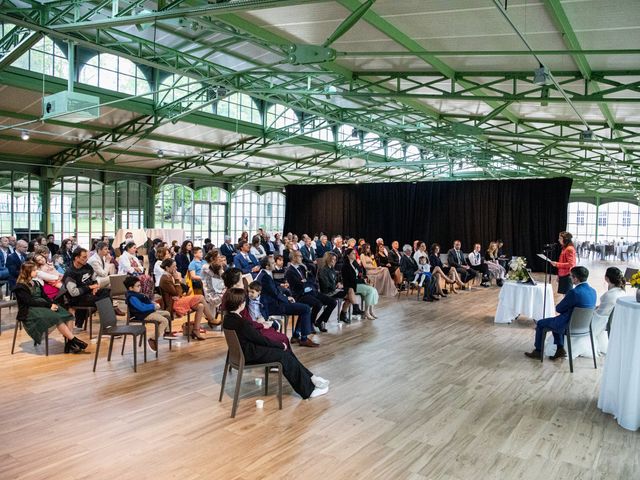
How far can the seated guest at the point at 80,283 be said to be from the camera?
6301 mm

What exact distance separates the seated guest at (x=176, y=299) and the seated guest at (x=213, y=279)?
0.28 metres

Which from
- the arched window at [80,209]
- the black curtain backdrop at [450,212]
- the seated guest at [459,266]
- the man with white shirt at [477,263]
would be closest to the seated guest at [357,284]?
the seated guest at [459,266]

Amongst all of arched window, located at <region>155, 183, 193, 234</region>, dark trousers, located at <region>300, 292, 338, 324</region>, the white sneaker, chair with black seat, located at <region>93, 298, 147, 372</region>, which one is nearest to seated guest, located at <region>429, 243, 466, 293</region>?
dark trousers, located at <region>300, 292, 338, 324</region>

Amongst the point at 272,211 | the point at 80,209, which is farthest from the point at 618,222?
the point at 80,209

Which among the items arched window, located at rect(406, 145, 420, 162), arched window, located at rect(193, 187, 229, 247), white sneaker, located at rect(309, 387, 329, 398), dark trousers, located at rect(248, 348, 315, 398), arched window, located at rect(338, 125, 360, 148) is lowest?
white sneaker, located at rect(309, 387, 329, 398)

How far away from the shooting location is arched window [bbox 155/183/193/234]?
1998 centimetres

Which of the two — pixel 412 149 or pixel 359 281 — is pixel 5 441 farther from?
pixel 412 149

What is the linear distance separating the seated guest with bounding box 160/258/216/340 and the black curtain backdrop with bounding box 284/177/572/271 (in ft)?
43.2

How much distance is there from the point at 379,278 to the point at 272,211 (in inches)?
578

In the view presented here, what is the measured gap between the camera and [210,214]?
71.9 ft

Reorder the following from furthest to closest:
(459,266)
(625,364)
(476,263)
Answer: (476,263)
(459,266)
(625,364)

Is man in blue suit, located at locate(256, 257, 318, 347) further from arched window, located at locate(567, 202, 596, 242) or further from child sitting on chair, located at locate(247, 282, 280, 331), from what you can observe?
arched window, located at locate(567, 202, 596, 242)

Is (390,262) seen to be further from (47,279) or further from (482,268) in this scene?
(47,279)

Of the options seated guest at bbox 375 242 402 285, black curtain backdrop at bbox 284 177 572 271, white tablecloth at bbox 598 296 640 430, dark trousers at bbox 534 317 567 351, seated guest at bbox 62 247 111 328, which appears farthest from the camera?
black curtain backdrop at bbox 284 177 572 271
